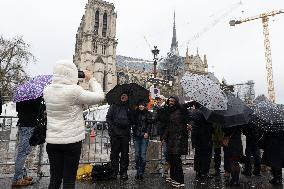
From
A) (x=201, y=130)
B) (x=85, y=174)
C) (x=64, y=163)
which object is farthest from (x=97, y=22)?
(x=64, y=163)

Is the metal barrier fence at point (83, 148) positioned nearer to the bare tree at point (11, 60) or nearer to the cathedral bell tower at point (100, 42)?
the bare tree at point (11, 60)

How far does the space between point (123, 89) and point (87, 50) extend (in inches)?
2802

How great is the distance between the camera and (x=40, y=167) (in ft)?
24.0

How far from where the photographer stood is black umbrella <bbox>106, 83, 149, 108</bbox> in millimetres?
7316

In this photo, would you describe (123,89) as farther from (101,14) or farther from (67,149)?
(101,14)

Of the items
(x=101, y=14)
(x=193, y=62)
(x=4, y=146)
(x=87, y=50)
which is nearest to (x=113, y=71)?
(x=87, y=50)

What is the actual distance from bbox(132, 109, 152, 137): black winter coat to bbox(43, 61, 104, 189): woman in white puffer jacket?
333 centimetres

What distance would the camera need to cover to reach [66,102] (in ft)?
13.1

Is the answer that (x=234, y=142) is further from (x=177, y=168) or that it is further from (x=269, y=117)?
(x=177, y=168)

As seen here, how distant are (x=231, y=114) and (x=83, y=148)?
12.0 ft

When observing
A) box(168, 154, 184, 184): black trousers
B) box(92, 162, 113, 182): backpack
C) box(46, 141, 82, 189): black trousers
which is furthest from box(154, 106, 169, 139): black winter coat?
box(46, 141, 82, 189): black trousers

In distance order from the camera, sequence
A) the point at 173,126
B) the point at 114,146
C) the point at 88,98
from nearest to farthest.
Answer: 1. the point at 88,98
2. the point at 173,126
3. the point at 114,146

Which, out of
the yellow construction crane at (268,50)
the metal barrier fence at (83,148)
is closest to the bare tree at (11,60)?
the metal barrier fence at (83,148)

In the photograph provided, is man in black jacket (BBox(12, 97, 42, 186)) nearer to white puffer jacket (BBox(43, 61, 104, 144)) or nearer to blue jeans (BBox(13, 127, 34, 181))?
blue jeans (BBox(13, 127, 34, 181))
